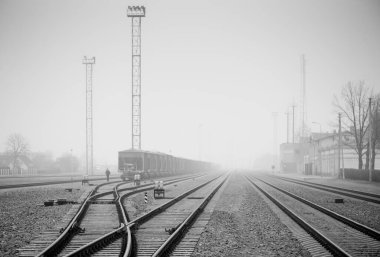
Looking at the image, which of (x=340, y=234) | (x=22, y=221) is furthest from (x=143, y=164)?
(x=340, y=234)

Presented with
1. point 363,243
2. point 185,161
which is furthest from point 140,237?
point 185,161

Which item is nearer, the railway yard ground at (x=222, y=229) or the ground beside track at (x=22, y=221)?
the railway yard ground at (x=222, y=229)

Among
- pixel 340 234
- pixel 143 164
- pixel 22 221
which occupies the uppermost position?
→ pixel 143 164

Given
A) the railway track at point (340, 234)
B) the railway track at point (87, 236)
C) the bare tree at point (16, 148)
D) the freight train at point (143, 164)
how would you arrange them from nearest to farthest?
the railway track at point (87, 236), the railway track at point (340, 234), the freight train at point (143, 164), the bare tree at point (16, 148)

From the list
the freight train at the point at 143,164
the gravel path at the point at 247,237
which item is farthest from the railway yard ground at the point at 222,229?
the freight train at the point at 143,164

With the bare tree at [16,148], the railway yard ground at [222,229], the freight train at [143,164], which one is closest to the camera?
the railway yard ground at [222,229]

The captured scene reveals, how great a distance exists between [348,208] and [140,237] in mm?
11343

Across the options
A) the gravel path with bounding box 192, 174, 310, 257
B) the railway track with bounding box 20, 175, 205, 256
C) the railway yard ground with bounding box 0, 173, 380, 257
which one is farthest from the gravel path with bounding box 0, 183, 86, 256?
the gravel path with bounding box 192, 174, 310, 257

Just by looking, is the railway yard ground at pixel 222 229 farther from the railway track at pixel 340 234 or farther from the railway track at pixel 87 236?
the railway track at pixel 87 236

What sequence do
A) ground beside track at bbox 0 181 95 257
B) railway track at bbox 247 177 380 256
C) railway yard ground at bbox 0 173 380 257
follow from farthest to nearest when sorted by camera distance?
ground beside track at bbox 0 181 95 257, railway yard ground at bbox 0 173 380 257, railway track at bbox 247 177 380 256

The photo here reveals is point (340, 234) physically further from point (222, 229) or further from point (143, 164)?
point (143, 164)

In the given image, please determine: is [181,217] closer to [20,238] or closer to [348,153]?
[20,238]

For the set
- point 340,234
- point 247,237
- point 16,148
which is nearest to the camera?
point 247,237

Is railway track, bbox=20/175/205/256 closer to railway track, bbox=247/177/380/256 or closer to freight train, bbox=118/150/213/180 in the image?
railway track, bbox=247/177/380/256
